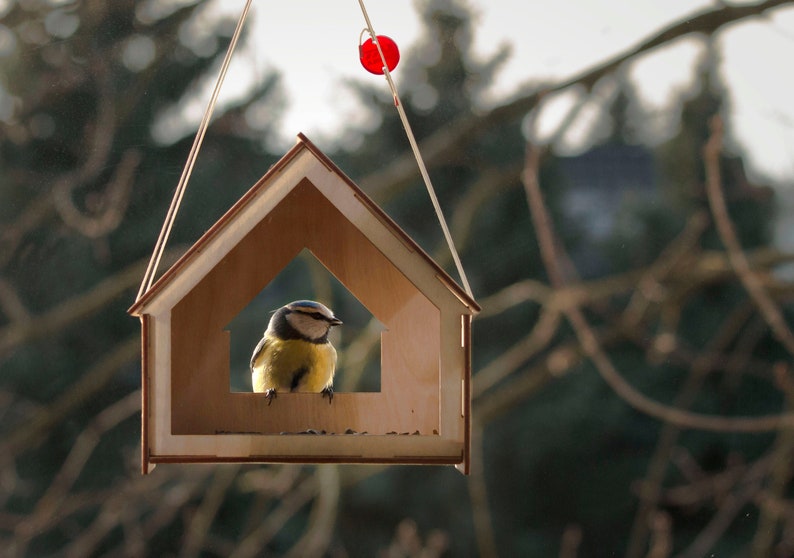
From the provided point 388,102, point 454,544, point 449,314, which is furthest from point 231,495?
point 449,314

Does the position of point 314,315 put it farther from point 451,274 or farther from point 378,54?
point 451,274

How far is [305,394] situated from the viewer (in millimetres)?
1466

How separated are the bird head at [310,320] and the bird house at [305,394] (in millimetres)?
98

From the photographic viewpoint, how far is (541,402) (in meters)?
4.22

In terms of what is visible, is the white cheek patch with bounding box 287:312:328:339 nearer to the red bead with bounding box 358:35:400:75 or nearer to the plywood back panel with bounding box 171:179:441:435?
the plywood back panel with bounding box 171:179:441:435

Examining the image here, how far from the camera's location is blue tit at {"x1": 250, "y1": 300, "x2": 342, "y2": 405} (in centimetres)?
157

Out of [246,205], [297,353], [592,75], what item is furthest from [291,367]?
[592,75]

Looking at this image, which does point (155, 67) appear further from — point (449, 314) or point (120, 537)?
point (449, 314)

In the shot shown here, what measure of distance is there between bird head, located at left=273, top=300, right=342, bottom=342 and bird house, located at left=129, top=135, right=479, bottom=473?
3.8 inches

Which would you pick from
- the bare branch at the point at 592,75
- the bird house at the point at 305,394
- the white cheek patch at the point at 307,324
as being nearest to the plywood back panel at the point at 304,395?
the bird house at the point at 305,394

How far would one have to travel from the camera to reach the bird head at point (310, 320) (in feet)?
5.22

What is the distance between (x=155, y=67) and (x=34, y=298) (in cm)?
95

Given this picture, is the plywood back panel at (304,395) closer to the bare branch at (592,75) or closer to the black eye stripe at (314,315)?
the black eye stripe at (314,315)

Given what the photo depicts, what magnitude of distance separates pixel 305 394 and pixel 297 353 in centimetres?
12
